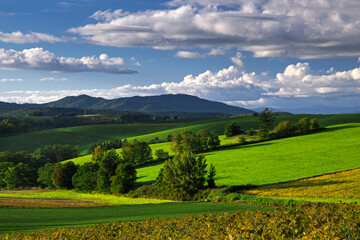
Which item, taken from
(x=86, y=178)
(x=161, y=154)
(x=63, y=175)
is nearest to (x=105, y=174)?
(x=86, y=178)

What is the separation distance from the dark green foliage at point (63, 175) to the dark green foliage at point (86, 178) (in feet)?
21.7

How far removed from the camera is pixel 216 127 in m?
164

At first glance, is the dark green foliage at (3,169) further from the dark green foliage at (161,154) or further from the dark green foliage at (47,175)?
the dark green foliage at (161,154)

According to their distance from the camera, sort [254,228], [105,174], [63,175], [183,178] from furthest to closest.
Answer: [63,175]
[105,174]
[183,178]
[254,228]

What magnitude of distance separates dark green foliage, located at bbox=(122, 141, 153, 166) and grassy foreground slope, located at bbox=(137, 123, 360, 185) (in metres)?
7.03

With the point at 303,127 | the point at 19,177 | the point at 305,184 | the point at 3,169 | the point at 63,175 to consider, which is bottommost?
the point at 19,177

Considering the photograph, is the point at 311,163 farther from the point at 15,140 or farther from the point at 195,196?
the point at 15,140

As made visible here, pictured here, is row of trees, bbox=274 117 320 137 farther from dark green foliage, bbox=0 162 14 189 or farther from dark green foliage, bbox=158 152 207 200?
dark green foliage, bbox=0 162 14 189

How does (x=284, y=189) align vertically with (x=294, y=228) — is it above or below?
below

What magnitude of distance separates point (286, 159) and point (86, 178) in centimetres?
4368

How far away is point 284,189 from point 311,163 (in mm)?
21214

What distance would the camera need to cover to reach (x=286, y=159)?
78.1m

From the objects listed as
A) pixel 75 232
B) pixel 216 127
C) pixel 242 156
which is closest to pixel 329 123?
pixel 216 127

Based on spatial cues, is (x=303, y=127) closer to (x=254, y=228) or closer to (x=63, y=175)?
(x=63, y=175)
